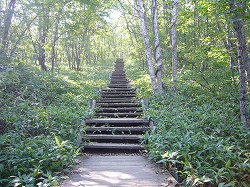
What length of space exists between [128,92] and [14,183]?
7921 millimetres

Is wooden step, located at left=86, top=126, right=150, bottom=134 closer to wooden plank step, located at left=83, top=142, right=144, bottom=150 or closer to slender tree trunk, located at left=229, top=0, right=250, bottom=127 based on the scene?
wooden plank step, located at left=83, top=142, right=144, bottom=150

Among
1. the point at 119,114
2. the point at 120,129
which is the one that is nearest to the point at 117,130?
the point at 120,129

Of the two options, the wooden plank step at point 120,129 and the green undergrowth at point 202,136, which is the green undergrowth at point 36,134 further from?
Answer: the green undergrowth at point 202,136

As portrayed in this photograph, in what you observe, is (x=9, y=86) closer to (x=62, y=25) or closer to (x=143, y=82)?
(x=143, y=82)

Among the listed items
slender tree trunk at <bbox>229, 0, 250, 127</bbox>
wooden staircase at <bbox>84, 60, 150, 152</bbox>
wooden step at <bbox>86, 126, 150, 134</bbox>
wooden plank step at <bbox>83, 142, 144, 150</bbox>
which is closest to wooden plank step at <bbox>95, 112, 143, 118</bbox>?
wooden staircase at <bbox>84, 60, 150, 152</bbox>

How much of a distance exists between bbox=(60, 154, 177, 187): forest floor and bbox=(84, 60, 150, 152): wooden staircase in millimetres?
657

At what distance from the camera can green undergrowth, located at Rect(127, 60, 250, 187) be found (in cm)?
382

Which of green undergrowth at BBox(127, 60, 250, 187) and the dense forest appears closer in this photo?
green undergrowth at BBox(127, 60, 250, 187)

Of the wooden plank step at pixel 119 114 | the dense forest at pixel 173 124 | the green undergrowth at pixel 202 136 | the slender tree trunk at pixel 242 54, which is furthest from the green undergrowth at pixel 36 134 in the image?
the slender tree trunk at pixel 242 54

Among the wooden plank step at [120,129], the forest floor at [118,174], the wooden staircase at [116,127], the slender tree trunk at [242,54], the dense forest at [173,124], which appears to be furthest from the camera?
the wooden plank step at [120,129]

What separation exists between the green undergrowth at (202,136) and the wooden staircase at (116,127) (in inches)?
17.2

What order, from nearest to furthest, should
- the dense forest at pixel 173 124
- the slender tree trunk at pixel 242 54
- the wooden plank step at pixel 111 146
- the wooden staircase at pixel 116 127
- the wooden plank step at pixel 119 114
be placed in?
the dense forest at pixel 173 124 < the slender tree trunk at pixel 242 54 < the wooden plank step at pixel 111 146 < the wooden staircase at pixel 116 127 < the wooden plank step at pixel 119 114

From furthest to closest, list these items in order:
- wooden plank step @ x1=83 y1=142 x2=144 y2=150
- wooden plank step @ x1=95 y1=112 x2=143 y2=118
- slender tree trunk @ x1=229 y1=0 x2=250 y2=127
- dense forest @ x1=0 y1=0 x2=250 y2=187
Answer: wooden plank step @ x1=95 y1=112 x2=143 y2=118, wooden plank step @ x1=83 y1=142 x2=144 y2=150, slender tree trunk @ x1=229 y1=0 x2=250 y2=127, dense forest @ x1=0 y1=0 x2=250 y2=187

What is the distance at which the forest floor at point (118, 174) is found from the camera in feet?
12.2
